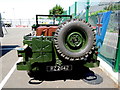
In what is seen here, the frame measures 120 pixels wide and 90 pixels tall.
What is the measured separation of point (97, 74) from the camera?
4477 millimetres

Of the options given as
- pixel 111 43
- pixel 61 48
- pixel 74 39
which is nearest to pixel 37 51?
Answer: pixel 61 48

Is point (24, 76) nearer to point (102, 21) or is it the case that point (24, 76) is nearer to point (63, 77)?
point (63, 77)

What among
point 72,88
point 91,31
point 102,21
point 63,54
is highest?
point 102,21

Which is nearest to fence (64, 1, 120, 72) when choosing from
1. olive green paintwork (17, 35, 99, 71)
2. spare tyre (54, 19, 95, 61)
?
spare tyre (54, 19, 95, 61)

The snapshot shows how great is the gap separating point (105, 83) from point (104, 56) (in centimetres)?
206

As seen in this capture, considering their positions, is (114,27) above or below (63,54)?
above

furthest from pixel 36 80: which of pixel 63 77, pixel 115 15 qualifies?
pixel 115 15

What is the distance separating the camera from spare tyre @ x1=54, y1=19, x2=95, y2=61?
327 cm

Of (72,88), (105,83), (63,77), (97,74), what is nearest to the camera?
(72,88)

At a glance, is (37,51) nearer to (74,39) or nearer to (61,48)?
(61,48)

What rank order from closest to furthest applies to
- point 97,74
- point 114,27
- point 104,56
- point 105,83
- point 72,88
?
point 72,88, point 105,83, point 97,74, point 114,27, point 104,56

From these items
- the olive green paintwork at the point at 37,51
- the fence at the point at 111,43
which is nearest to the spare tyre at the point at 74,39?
the olive green paintwork at the point at 37,51

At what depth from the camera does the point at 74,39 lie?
338cm

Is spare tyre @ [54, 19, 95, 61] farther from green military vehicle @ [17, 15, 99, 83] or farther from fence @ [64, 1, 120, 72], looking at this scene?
fence @ [64, 1, 120, 72]
